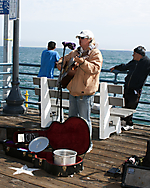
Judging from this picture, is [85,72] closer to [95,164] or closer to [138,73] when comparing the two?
[95,164]

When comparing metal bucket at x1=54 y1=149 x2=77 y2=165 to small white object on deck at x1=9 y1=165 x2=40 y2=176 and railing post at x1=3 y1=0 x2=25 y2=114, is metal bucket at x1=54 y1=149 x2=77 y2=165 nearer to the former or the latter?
small white object on deck at x1=9 y1=165 x2=40 y2=176

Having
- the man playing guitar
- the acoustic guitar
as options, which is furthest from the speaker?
the acoustic guitar

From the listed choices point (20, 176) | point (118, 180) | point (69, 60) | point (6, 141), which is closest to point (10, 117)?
point (6, 141)

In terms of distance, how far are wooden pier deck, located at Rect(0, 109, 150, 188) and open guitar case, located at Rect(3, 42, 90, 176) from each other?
0.36 feet

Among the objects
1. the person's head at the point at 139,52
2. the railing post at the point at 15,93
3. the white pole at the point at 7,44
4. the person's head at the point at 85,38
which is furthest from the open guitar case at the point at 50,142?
the white pole at the point at 7,44

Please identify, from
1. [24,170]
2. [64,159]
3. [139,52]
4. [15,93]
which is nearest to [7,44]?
[15,93]

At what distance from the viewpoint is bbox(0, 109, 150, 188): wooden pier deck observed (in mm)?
3807

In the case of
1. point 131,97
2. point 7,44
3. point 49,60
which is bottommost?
point 131,97

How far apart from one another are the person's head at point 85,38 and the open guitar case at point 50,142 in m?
1.10

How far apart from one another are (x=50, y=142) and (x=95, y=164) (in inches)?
31.4

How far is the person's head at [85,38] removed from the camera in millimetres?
4684

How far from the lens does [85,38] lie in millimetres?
4711

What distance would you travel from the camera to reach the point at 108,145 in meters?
5.41

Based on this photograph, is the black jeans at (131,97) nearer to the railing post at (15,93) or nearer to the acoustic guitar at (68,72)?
the acoustic guitar at (68,72)
